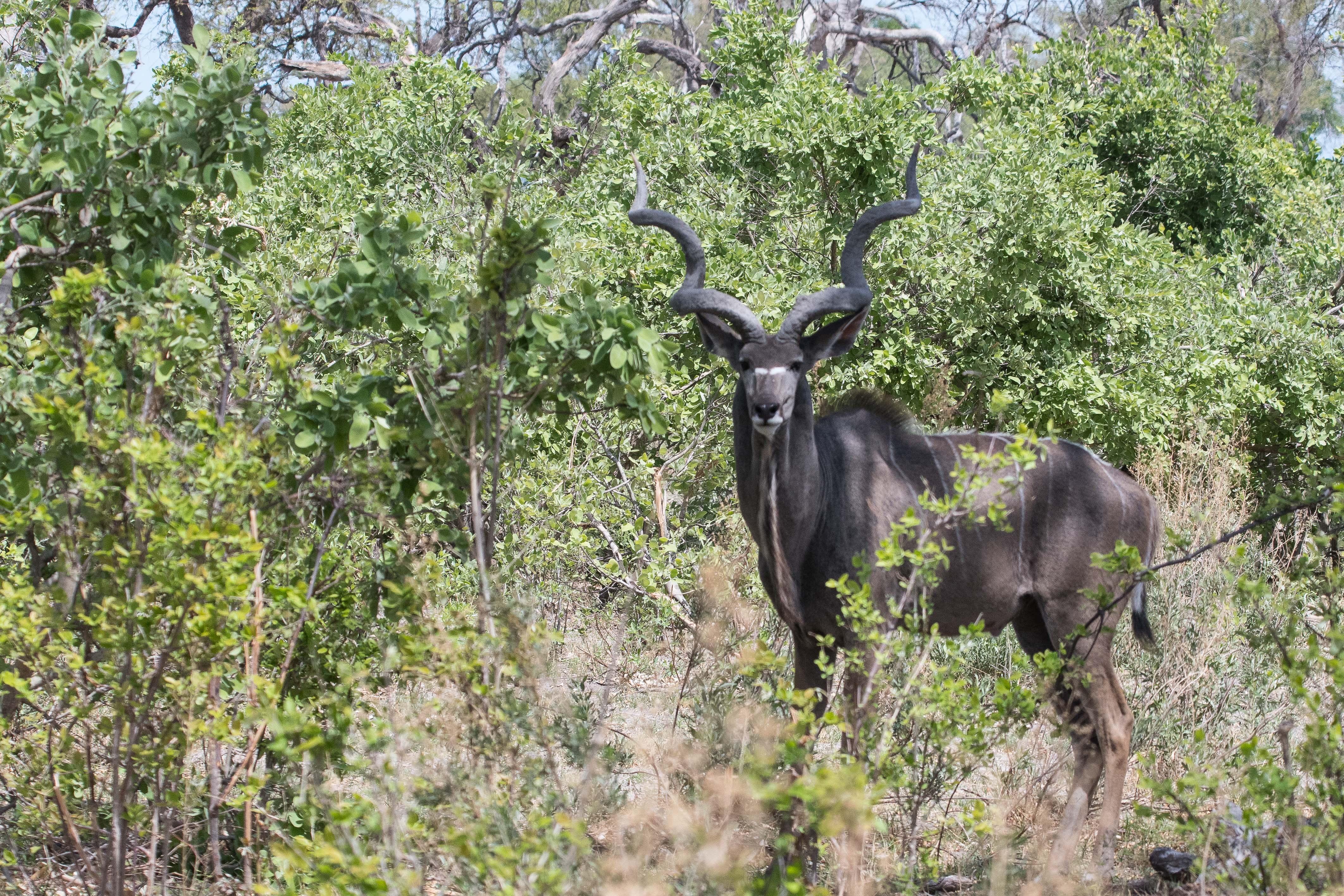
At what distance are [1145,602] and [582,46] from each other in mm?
10414

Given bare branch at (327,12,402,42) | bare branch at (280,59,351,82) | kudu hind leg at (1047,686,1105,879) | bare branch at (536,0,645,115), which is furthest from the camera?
bare branch at (327,12,402,42)

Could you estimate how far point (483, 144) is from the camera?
27.5 feet

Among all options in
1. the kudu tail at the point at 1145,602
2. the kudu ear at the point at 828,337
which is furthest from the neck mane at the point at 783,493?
the kudu tail at the point at 1145,602

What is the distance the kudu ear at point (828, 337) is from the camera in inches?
158

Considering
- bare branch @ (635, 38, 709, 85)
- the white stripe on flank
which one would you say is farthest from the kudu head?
bare branch @ (635, 38, 709, 85)

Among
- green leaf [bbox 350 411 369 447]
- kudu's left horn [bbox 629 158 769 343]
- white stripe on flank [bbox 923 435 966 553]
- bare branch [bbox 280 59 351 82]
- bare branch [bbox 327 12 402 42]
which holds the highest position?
bare branch [bbox 327 12 402 42]

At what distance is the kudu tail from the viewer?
436 centimetres

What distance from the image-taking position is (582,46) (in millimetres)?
13375

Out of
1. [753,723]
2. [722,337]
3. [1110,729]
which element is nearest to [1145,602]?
[1110,729]

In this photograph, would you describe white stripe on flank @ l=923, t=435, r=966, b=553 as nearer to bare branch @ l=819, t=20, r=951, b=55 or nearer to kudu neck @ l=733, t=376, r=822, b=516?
kudu neck @ l=733, t=376, r=822, b=516

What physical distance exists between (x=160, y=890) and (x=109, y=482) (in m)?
1.19

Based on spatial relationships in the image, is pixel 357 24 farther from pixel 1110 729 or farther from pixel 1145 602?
pixel 1110 729

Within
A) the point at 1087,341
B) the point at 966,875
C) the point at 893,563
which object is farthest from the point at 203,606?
the point at 1087,341

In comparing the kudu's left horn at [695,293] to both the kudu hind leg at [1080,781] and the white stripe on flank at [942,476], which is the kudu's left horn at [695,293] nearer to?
the white stripe on flank at [942,476]
